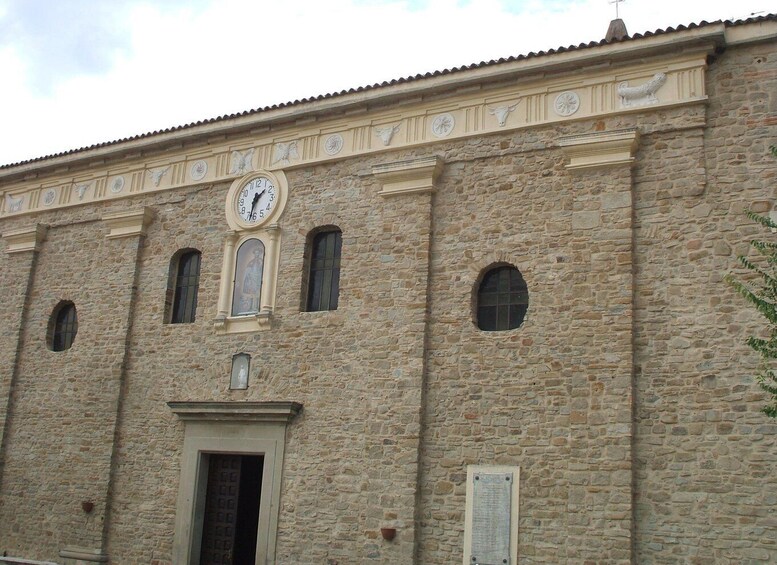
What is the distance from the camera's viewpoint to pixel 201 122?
15055 mm

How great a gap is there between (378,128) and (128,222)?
5.12 m

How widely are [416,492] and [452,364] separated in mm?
1799

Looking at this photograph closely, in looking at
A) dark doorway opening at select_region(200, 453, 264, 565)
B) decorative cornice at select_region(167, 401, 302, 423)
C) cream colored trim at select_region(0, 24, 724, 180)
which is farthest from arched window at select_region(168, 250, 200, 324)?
dark doorway opening at select_region(200, 453, 264, 565)

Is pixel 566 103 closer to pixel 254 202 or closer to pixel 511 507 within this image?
pixel 254 202

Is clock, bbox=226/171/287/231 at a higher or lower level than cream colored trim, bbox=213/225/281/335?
higher

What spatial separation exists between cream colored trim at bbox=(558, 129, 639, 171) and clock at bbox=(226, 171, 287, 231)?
4809 millimetres

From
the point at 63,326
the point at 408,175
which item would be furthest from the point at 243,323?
the point at 63,326

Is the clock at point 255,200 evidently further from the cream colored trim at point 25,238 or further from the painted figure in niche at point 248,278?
the cream colored trim at point 25,238

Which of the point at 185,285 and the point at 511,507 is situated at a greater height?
the point at 185,285

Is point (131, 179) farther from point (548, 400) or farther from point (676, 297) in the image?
point (676, 297)

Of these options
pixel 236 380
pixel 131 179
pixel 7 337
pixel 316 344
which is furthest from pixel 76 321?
pixel 316 344

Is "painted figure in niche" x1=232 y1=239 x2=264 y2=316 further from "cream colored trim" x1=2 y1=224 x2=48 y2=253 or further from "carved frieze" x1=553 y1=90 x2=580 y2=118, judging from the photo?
"carved frieze" x1=553 y1=90 x2=580 y2=118

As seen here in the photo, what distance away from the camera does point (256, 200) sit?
1447 centimetres

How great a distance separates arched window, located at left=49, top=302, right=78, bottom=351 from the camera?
16.1 meters
